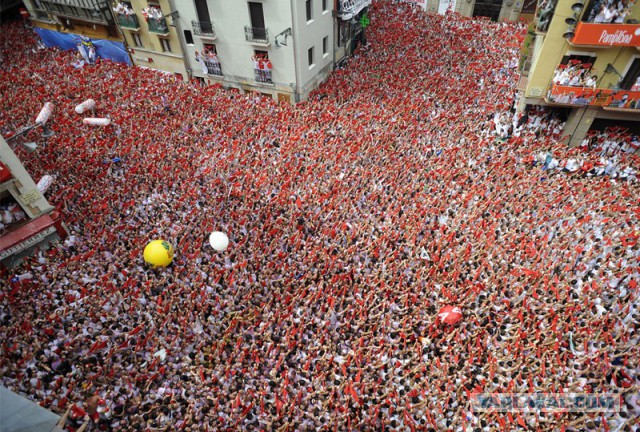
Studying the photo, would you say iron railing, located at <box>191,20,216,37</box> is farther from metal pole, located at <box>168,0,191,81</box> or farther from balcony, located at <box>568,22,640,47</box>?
balcony, located at <box>568,22,640,47</box>

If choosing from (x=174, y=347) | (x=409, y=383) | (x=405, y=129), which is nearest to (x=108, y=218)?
(x=174, y=347)

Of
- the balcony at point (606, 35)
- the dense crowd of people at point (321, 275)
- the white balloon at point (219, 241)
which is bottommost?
the dense crowd of people at point (321, 275)

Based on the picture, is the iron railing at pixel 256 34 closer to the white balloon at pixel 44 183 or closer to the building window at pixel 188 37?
the building window at pixel 188 37

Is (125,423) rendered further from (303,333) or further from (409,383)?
(409,383)

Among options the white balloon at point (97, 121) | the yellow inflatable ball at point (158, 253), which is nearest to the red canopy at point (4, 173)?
the yellow inflatable ball at point (158, 253)

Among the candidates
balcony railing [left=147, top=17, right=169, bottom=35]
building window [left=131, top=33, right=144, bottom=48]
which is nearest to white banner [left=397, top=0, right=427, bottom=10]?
balcony railing [left=147, top=17, right=169, bottom=35]

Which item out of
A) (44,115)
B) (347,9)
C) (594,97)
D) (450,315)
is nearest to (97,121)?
(44,115)
